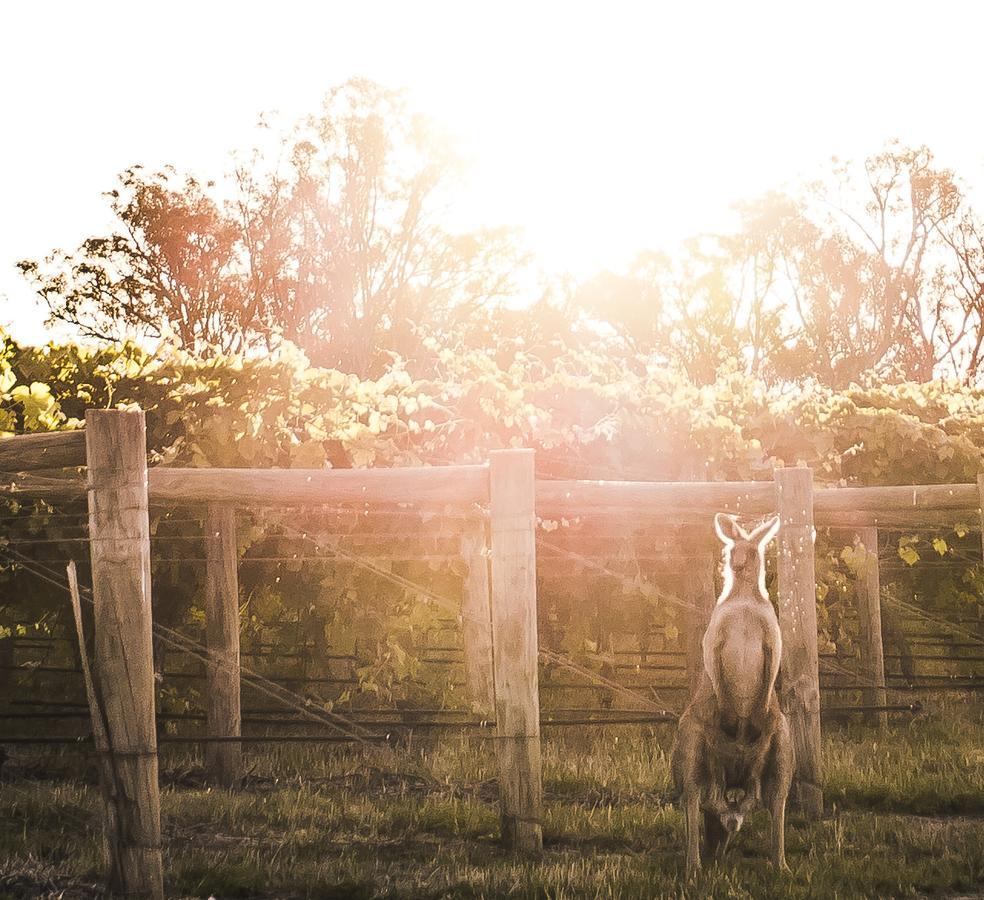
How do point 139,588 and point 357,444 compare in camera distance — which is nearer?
point 139,588

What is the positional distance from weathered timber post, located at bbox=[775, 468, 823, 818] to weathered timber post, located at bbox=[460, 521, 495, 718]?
2.89 m

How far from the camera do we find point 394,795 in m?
9.24

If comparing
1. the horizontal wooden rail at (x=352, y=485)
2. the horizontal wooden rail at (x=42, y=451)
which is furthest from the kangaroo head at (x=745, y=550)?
the horizontal wooden rail at (x=42, y=451)

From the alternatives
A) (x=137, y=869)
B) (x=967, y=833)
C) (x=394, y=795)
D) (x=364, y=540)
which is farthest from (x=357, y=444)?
(x=967, y=833)

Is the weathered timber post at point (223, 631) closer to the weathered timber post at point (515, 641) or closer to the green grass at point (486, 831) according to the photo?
the green grass at point (486, 831)

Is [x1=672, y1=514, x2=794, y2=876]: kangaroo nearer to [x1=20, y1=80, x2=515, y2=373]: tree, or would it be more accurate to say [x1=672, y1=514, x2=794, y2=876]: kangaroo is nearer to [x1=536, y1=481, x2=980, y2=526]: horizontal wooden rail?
[x1=536, y1=481, x2=980, y2=526]: horizontal wooden rail

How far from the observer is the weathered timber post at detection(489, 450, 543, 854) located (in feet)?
23.7

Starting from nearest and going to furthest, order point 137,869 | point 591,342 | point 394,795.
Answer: point 137,869
point 394,795
point 591,342

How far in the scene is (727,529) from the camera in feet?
20.4

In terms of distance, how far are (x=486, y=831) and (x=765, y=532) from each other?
10.9ft

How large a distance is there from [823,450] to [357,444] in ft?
15.2

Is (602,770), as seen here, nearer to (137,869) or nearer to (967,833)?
(967,833)

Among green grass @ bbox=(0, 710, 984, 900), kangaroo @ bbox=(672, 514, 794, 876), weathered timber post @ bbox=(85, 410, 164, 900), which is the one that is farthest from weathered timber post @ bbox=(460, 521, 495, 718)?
weathered timber post @ bbox=(85, 410, 164, 900)

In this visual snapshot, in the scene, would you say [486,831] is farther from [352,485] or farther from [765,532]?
[765,532]
